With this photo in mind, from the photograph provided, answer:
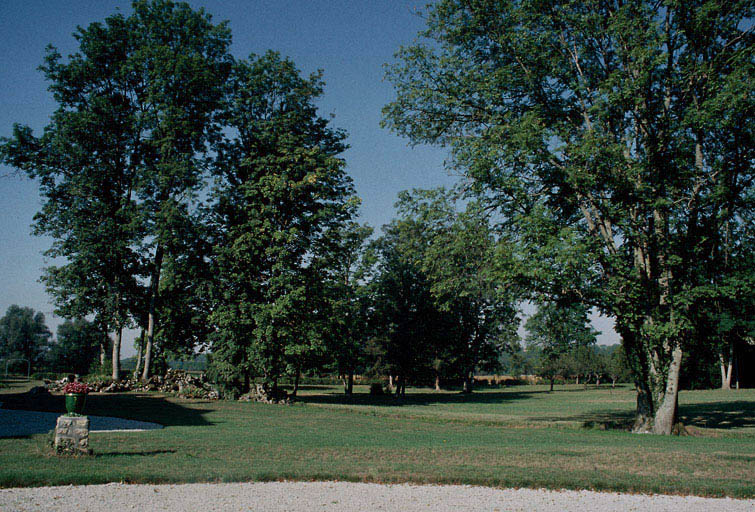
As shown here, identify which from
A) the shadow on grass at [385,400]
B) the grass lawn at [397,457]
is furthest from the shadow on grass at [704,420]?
the shadow on grass at [385,400]

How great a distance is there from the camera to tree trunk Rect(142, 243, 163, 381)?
1137 inches

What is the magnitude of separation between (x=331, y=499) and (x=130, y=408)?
1499 cm

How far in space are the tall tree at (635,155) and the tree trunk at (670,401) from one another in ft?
0.11

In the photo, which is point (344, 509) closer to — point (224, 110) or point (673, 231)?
point (673, 231)

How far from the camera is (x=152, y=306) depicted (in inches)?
1140

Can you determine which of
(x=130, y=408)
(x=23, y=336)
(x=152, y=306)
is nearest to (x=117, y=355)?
(x=152, y=306)

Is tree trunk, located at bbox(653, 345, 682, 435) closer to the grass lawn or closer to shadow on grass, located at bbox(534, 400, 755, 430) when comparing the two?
the grass lawn

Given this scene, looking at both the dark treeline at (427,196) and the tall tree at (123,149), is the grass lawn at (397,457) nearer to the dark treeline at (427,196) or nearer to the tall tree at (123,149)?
the dark treeline at (427,196)

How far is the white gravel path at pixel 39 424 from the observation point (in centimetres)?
1259

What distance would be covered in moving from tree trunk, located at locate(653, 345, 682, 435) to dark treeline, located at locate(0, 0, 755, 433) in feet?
0.25

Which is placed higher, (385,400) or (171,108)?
(171,108)

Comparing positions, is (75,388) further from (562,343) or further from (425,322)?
(425,322)

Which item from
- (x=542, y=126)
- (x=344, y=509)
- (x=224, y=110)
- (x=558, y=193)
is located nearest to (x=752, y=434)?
(x=558, y=193)

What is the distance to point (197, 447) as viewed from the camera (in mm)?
10570
